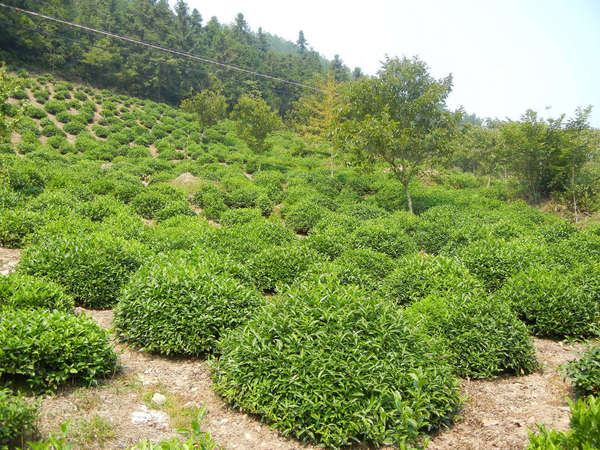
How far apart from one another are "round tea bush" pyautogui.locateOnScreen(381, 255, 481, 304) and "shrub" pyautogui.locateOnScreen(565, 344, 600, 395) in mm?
1933

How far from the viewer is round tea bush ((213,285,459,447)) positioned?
11.8ft

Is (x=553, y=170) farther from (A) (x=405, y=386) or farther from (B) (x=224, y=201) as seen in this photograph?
(A) (x=405, y=386)

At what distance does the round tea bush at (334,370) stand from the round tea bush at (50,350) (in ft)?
4.60

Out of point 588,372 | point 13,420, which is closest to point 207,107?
point 13,420

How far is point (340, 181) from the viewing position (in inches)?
836

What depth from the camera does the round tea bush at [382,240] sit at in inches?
379

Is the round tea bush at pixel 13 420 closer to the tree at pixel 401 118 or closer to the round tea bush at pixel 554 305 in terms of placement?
the round tea bush at pixel 554 305

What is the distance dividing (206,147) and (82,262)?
28.1 meters

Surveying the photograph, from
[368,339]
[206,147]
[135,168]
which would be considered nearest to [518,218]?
[368,339]

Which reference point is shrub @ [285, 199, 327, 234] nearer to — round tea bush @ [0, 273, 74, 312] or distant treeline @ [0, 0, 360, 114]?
round tea bush @ [0, 273, 74, 312]

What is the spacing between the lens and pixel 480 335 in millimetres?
4977

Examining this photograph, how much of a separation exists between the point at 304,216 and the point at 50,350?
10.2 metres

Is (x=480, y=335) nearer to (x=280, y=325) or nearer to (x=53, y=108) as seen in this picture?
(x=280, y=325)

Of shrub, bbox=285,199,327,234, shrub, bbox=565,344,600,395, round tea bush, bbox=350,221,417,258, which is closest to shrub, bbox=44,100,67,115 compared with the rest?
shrub, bbox=285,199,327,234
